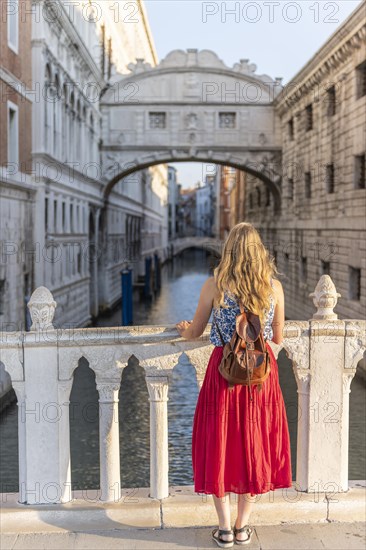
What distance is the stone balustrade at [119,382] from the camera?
3150 millimetres

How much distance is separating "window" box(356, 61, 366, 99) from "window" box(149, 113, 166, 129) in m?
8.71

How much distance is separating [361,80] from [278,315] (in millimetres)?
12007

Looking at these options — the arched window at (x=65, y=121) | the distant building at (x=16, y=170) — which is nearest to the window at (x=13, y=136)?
the distant building at (x=16, y=170)

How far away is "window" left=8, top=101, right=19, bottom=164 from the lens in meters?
11.8

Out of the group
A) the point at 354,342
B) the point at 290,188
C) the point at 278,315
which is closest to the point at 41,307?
the point at 278,315

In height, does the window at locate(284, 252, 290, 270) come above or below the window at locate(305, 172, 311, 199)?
below

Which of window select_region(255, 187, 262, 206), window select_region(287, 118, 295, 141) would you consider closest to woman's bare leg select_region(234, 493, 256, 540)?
window select_region(287, 118, 295, 141)

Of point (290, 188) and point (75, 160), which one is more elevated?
point (75, 160)

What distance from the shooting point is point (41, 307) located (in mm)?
3078

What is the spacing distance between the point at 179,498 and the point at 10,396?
739cm

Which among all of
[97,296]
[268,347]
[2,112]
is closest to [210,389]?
[268,347]

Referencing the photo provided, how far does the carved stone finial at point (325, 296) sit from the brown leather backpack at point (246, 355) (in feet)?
1.46

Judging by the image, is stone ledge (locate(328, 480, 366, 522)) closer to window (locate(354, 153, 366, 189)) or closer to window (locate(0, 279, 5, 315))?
window (locate(0, 279, 5, 315))

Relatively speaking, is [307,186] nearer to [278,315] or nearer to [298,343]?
[298,343]
